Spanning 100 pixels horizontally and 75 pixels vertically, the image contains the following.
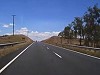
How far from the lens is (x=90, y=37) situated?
71.1 m

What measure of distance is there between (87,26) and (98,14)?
206 inches

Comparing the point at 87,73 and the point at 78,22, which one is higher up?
the point at 78,22

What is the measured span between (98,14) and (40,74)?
2270 inches

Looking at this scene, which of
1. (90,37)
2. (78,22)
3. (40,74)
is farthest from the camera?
(78,22)

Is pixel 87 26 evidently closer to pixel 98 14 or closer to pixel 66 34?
pixel 98 14

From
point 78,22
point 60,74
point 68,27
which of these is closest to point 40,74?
point 60,74

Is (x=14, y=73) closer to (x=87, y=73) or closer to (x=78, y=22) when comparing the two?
(x=87, y=73)

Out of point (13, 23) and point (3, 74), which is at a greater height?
point (13, 23)

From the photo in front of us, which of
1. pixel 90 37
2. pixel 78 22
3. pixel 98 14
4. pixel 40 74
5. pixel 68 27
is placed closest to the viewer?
pixel 40 74

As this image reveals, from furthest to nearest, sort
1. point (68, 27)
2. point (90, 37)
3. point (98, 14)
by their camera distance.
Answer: point (68, 27)
point (90, 37)
point (98, 14)

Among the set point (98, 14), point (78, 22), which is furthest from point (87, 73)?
point (78, 22)

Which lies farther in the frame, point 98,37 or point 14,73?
point 98,37

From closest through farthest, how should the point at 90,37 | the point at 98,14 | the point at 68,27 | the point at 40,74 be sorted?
the point at 40,74 < the point at 98,14 < the point at 90,37 < the point at 68,27

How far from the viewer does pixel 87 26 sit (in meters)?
69.5
